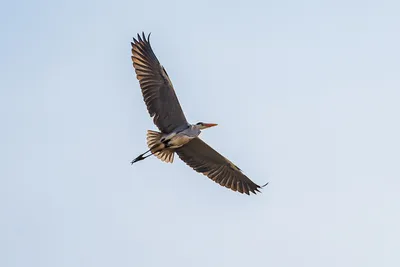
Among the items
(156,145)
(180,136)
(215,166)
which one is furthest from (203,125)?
(156,145)

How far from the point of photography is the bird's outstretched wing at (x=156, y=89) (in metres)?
22.4

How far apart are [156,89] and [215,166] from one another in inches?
91.0

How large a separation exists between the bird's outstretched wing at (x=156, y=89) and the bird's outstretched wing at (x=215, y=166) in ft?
2.28

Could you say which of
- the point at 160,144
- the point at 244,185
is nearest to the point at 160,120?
the point at 160,144

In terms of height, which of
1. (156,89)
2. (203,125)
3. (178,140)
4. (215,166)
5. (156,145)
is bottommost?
(215,166)

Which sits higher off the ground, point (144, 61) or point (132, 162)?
point (144, 61)

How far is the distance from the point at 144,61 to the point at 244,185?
11.9 ft

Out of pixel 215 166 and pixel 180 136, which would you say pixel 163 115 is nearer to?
pixel 180 136

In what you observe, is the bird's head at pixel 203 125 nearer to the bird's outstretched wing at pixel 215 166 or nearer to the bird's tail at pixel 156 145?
the bird's outstretched wing at pixel 215 166

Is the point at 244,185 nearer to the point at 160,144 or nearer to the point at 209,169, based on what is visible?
the point at 209,169

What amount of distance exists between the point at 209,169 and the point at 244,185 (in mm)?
883

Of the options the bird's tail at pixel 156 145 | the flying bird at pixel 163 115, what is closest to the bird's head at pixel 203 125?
the flying bird at pixel 163 115

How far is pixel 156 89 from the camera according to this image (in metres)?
22.5

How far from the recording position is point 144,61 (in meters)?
22.7
